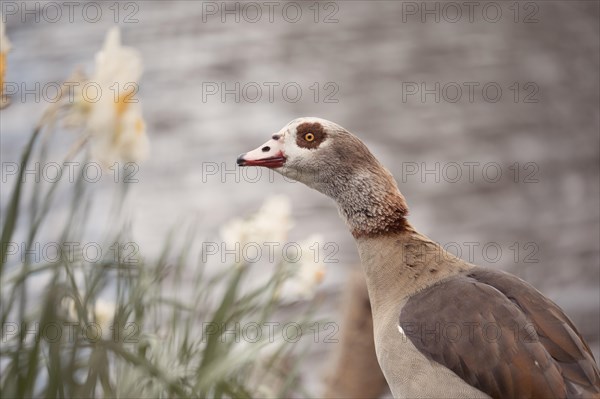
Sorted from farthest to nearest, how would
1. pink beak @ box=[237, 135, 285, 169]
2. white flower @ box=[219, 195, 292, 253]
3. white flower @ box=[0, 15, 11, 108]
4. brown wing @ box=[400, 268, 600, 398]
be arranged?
white flower @ box=[219, 195, 292, 253], pink beak @ box=[237, 135, 285, 169], brown wing @ box=[400, 268, 600, 398], white flower @ box=[0, 15, 11, 108]

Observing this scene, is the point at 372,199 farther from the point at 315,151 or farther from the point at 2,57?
the point at 2,57

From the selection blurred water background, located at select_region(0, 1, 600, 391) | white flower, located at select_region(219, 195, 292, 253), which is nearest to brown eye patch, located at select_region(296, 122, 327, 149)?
white flower, located at select_region(219, 195, 292, 253)

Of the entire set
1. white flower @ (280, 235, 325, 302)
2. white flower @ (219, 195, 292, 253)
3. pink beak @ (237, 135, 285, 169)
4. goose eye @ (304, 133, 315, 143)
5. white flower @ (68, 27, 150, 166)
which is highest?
white flower @ (68, 27, 150, 166)

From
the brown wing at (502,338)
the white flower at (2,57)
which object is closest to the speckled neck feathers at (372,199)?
the brown wing at (502,338)

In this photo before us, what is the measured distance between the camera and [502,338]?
140 centimetres

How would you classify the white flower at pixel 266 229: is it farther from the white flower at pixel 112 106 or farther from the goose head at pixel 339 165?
the white flower at pixel 112 106

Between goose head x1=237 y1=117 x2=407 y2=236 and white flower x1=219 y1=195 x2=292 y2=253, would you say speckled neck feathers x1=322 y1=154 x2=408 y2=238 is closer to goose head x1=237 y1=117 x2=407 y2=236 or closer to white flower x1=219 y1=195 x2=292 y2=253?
goose head x1=237 y1=117 x2=407 y2=236

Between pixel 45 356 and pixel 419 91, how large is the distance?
266cm

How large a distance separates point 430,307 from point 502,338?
0.13 metres

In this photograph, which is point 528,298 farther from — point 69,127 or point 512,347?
point 69,127

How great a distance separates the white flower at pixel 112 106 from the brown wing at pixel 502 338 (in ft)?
1.82

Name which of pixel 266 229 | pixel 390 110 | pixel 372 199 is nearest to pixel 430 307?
pixel 372 199

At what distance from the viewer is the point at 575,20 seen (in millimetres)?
3656

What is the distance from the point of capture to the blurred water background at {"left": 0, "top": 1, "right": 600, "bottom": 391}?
299 cm
